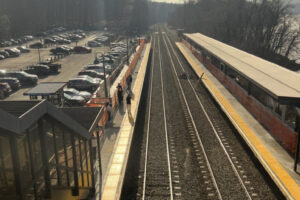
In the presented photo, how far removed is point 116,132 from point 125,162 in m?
4.34


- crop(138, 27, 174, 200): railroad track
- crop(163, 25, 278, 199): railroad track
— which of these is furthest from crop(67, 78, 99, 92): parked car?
crop(163, 25, 278, 199): railroad track

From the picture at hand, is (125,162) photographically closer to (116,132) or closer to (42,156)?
(116,132)

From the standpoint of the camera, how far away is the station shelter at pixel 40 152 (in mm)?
5652

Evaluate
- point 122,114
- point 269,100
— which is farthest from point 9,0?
point 269,100

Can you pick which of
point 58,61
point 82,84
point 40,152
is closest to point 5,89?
point 82,84

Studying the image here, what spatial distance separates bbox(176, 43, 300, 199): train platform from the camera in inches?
484

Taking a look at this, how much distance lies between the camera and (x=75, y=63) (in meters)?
47.8

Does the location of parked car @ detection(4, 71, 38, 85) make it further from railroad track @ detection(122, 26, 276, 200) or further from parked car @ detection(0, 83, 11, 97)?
railroad track @ detection(122, 26, 276, 200)

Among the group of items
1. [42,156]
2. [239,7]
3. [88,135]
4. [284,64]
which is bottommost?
[284,64]

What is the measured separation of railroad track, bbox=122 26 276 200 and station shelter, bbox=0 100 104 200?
3542 mm

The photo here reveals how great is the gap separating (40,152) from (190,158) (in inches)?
371

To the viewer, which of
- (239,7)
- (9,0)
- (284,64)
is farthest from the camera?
(9,0)

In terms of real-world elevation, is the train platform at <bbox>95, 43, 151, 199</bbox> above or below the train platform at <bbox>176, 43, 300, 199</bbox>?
below

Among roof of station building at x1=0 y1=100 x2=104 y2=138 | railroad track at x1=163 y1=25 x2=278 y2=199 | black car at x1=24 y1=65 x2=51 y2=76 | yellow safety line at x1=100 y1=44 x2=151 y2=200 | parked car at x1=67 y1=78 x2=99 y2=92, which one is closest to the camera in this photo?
roof of station building at x1=0 y1=100 x2=104 y2=138
